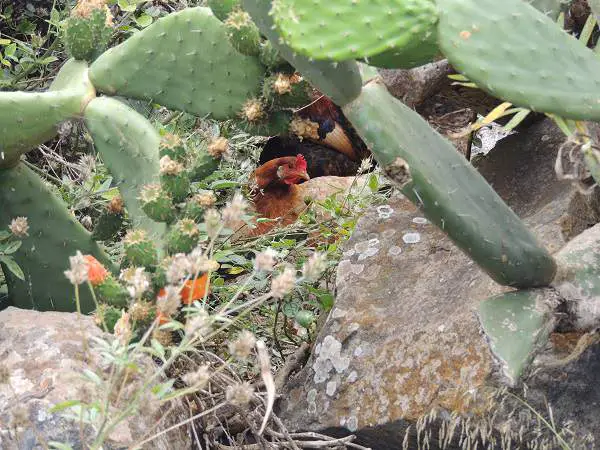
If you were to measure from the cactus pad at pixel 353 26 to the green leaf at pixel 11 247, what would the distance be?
37.9 inches

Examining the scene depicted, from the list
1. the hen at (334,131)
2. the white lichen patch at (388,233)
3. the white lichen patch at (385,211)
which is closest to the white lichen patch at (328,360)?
the white lichen patch at (388,233)

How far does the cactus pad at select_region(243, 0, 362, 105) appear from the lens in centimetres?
181

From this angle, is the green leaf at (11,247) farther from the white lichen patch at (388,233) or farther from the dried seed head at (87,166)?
the white lichen patch at (388,233)

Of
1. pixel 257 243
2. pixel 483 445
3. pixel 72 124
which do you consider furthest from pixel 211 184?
pixel 483 445

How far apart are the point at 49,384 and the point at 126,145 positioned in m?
0.63

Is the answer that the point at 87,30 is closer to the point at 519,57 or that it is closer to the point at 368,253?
the point at 368,253

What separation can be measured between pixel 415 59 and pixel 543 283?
0.57 m

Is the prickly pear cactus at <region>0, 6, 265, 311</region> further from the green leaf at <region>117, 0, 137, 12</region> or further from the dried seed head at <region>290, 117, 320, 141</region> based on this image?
the green leaf at <region>117, 0, 137, 12</region>

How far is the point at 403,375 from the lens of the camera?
2.22 meters

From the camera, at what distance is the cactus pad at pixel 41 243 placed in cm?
234

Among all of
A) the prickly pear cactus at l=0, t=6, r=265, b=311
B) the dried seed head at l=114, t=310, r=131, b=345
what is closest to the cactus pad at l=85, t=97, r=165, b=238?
the prickly pear cactus at l=0, t=6, r=265, b=311

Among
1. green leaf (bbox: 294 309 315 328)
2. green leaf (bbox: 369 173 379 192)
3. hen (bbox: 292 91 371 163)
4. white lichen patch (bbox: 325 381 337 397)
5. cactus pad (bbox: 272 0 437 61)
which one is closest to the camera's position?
cactus pad (bbox: 272 0 437 61)

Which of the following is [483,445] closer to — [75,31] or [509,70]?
[509,70]

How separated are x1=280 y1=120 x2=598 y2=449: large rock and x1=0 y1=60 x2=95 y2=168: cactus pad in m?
→ 0.85
